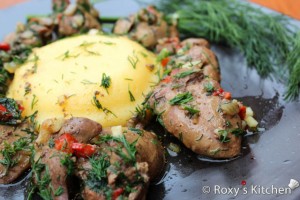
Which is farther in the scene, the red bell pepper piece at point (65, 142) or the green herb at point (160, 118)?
the green herb at point (160, 118)

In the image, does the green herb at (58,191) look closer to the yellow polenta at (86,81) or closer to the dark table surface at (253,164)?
the dark table surface at (253,164)

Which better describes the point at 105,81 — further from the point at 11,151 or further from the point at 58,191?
the point at 58,191

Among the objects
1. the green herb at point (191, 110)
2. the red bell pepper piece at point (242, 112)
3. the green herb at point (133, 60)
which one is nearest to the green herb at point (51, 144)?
the green herb at point (191, 110)

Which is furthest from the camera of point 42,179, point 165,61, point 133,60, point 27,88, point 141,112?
point 165,61

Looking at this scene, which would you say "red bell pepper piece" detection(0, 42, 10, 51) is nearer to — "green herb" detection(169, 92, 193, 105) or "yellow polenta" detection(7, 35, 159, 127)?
"yellow polenta" detection(7, 35, 159, 127)

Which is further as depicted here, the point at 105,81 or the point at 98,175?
the point at 105,81

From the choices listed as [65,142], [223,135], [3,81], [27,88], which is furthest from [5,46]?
[223,135]

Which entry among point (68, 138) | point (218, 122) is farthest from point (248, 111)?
point (68, 138)
